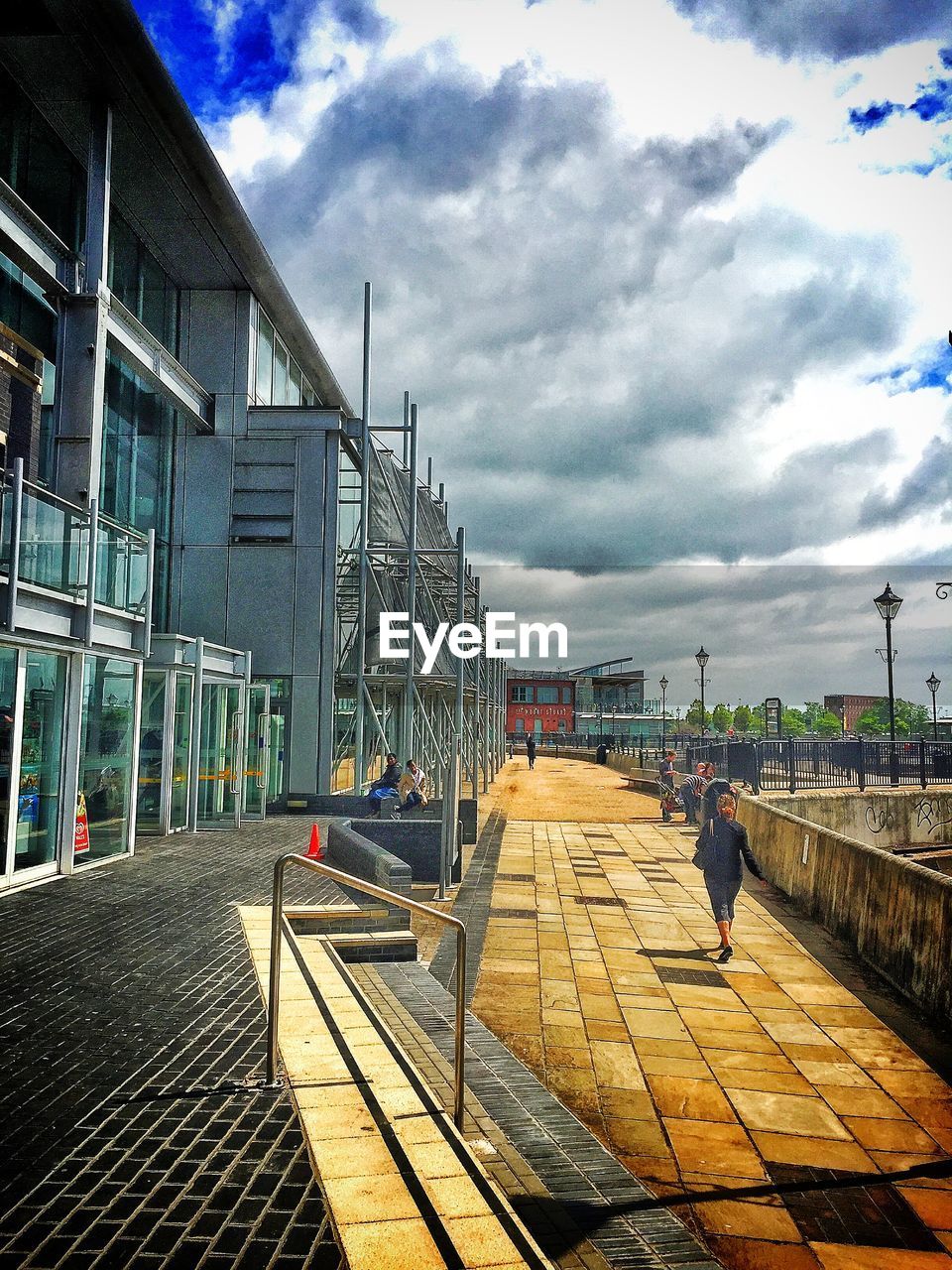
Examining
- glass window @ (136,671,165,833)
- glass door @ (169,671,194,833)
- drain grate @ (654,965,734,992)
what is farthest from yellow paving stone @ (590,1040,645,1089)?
glass door @ (169,671,194,833)

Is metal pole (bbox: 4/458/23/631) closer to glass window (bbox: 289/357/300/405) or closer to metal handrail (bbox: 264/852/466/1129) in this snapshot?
metal handrail (bbox: 264/852/466/1129)

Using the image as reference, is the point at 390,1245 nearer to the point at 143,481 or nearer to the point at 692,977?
the point at 692,977

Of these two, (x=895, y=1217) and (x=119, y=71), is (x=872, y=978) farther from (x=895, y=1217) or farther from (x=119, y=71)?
(x=119, y=71)

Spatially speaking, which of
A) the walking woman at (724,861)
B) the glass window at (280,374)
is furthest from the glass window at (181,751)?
the glass window at (280,374)

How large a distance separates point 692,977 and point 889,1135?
3.09m

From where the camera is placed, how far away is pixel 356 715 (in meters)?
20.3

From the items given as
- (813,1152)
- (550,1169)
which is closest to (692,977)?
(813,1152)

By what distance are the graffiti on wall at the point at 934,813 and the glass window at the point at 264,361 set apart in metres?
18.0

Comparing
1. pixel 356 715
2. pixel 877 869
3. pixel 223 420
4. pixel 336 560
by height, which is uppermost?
pixel 223 420

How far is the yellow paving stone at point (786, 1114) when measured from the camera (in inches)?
195

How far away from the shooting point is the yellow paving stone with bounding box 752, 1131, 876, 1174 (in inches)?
179

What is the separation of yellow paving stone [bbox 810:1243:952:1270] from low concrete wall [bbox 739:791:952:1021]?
3.50 m

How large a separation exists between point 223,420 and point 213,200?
4581mm

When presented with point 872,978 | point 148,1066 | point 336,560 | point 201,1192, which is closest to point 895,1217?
point 201,1192
